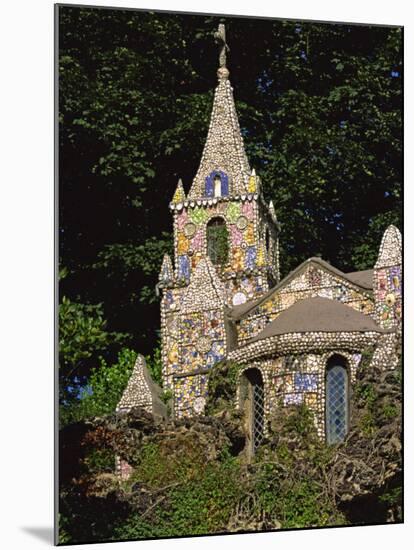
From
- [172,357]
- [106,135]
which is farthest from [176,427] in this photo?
[106,135]

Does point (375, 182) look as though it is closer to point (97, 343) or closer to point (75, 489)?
point (97, 343)

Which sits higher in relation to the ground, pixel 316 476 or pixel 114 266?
pixel 114 266

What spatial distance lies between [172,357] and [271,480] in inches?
61.7

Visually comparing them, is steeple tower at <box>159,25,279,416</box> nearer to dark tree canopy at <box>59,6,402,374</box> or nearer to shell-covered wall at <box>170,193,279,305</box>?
shell-covered wall at <box>170,193,279,305</box>

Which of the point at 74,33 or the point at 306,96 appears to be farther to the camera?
the point at 306,96

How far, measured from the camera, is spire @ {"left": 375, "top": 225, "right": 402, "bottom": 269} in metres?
16.3

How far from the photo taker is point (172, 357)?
16.3m

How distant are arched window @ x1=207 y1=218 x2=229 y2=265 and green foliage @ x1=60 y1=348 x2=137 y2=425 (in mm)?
1374

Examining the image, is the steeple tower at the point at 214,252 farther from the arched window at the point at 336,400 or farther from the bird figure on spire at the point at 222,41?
the arched window at the point at 336,400

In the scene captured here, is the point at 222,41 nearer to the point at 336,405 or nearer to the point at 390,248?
the point at 390,248

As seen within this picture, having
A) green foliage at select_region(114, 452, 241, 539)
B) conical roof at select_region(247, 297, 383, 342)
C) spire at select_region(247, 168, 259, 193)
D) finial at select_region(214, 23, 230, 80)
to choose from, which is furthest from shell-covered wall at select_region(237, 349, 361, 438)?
finial at select_region(214, 23, 230, 80)

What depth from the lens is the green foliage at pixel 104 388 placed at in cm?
1548

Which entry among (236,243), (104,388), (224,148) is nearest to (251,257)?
(236,243)

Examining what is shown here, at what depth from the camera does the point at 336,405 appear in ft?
52.2
